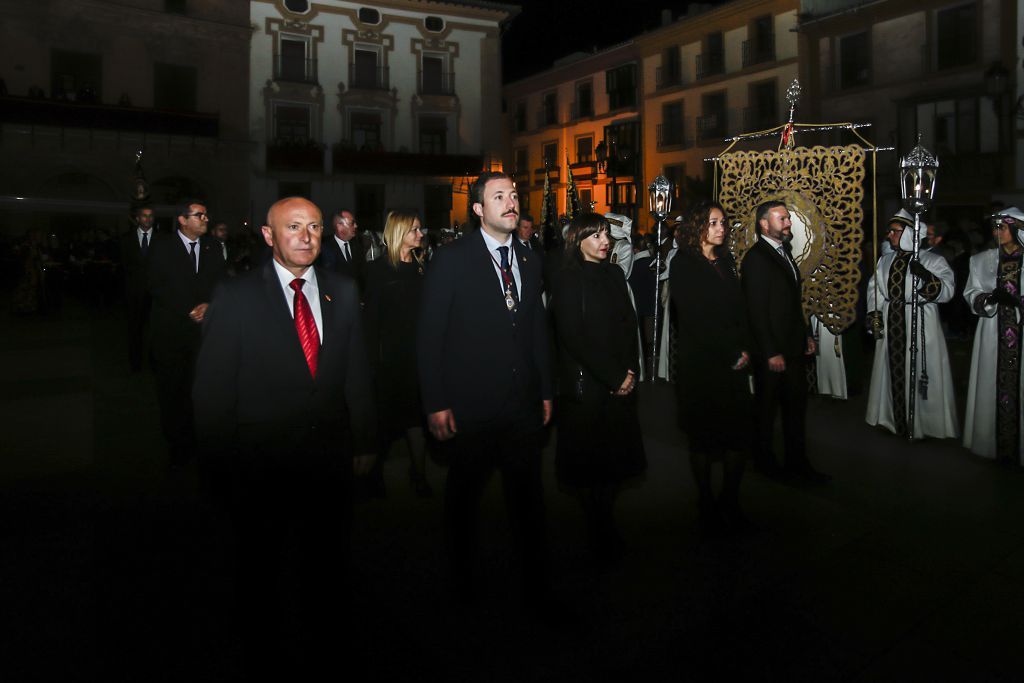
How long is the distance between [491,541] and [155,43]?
93.7 feet

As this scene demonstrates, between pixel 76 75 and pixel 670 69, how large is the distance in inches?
902

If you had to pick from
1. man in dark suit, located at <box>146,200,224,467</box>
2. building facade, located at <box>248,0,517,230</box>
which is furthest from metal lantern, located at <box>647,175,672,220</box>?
building facade, located at <box>248,0,517,230</box>

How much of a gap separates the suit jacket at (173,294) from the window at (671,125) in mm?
30623

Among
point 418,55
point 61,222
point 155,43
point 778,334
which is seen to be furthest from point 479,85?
point 778,334

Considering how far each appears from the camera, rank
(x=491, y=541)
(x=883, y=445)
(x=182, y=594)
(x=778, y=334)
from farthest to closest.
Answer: (x=883, y=445) → (x=778, y=334) → (x=491, y=541) → (x=182, y=594)

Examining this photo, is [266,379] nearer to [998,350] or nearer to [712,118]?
[998,350]

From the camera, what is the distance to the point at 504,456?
3371mm

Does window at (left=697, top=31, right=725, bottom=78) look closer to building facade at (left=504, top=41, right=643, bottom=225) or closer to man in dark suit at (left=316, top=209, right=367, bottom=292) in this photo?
building facade at (left=504, top=41, right=643, bottom=225)

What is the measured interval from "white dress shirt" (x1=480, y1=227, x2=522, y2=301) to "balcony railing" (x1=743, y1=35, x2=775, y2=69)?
→ 98.2 feet

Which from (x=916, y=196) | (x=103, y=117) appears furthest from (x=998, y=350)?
(x=103, y=117)

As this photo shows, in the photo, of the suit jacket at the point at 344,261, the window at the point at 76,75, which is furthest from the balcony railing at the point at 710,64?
the suit jacket at the point at 344,261

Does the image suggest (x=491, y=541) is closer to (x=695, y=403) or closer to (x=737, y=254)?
(x=695, y=403)

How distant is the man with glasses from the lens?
219 inches

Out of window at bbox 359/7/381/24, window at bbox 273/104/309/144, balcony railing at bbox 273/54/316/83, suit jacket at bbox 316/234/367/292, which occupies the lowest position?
suit jacket at bbox 316/234/367/292
